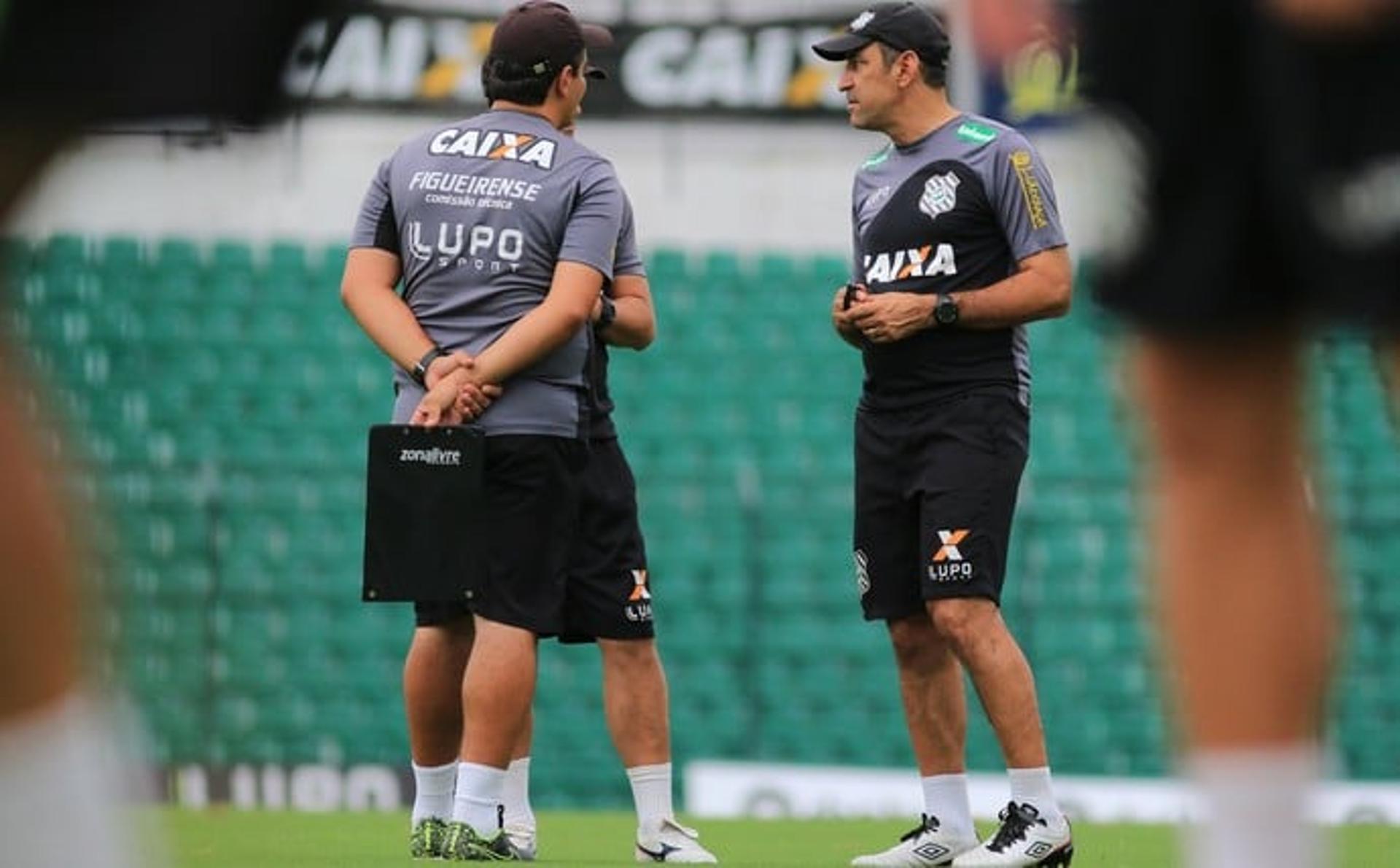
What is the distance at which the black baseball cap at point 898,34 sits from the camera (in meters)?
6.21

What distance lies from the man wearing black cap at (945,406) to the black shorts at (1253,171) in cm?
353

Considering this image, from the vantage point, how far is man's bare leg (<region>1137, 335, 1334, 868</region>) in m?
2.18

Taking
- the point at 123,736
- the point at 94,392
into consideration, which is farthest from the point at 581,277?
the point at 94,392

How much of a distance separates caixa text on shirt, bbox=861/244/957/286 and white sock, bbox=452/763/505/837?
1.34 meters

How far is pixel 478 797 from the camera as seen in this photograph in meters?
5.68

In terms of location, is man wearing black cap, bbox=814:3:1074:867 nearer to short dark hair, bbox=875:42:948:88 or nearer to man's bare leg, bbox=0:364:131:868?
short dark hair, bbox=875:42:948:88

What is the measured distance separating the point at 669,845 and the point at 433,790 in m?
0.57

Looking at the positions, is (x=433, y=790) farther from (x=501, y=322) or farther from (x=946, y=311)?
(x=946, y=311)

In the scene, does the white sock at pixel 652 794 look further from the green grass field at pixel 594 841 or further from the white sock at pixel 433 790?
the white sock at pixel 433 790

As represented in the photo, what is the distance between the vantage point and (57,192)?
208cm

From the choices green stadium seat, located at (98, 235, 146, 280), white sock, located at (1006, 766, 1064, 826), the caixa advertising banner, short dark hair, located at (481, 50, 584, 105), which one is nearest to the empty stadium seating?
green stadium seat, located at (98, 235, 146, 280)

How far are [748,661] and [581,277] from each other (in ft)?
20.6

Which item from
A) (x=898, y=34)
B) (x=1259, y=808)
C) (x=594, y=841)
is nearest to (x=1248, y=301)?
(x=1259, y=808)

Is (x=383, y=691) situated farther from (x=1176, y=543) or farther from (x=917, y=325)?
(x=1176, y=543)
